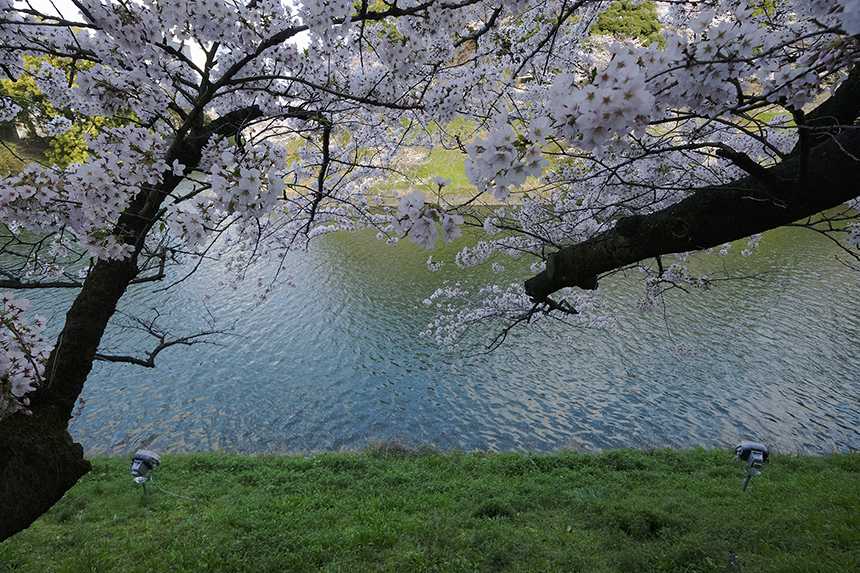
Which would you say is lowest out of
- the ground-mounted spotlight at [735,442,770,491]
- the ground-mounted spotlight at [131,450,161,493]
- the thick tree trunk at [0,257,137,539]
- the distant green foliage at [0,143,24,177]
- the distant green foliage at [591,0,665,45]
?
the ground-mounted spotlight at [735,442,770,491]

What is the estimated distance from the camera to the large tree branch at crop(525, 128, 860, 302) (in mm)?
1670

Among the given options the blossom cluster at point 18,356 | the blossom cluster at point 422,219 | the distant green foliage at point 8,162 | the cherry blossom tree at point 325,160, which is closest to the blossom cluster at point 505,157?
the cherry blossom tree at point 325,160

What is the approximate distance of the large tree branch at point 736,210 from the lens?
1670mm

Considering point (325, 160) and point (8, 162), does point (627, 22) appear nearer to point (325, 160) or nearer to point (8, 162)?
point (325, 160)

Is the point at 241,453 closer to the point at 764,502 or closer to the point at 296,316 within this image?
the point at 296,316

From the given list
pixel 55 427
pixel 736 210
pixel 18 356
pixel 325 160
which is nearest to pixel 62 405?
pixel 55 427

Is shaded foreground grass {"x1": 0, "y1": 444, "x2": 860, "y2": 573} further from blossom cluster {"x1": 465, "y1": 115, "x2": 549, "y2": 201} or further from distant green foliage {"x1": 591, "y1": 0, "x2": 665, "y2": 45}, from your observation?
distant green foliage {"x1": 591, "y1": 0, "x2": 665, "y2": 45}

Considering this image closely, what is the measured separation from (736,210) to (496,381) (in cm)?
851

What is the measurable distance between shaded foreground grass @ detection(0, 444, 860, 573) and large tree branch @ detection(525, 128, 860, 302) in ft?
8.57

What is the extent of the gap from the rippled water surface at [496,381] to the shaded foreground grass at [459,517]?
1653 millimetres

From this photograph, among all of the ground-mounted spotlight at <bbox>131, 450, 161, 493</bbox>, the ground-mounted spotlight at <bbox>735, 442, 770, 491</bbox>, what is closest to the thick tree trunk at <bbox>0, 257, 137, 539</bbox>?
the ground-mounted spotlight at <bbox>131, 450, 161, 493</bbox>

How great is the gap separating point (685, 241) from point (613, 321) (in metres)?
10.7

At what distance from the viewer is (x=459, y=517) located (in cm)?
430

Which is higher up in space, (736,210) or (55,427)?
(736,210)
